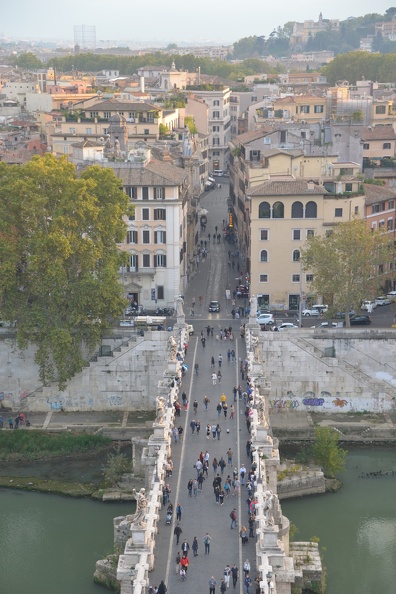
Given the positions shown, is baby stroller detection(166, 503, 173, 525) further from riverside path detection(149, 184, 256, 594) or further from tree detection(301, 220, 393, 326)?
tree detection(301, 220, 393, 326)

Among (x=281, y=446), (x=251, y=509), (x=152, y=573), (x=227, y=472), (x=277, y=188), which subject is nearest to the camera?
(x=152, y=573)

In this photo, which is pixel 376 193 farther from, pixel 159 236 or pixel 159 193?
pixel 159 236

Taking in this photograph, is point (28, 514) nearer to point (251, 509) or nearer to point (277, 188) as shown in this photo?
point (251, 509)

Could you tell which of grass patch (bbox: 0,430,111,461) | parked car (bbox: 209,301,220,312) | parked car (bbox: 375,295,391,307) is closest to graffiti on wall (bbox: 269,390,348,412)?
parked car (bbox: 209,301,220,312)

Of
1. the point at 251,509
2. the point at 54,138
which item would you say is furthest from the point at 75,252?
the point at 54,138

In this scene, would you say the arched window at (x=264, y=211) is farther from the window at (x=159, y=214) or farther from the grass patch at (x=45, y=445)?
the grass patch at (x=45, y=445)

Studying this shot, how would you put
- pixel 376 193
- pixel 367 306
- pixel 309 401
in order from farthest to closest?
pixel 376 193
pixel 367 306
pixel 309 401

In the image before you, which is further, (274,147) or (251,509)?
(274,147)

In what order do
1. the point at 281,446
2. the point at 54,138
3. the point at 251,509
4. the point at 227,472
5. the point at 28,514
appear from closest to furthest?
the point at 251,509, the point at 227,472, the point at 28,514, the point at 281,446, the point at 54,138

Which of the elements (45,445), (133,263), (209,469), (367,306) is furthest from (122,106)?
(209,469)
